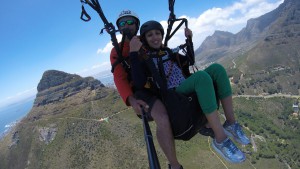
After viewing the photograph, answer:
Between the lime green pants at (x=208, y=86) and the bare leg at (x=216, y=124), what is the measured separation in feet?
0.24

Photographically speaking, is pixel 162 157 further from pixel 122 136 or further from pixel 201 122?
pixel 201 122

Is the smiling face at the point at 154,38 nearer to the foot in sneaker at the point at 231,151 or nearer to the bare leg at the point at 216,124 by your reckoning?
the bare leg at the point at 216,124

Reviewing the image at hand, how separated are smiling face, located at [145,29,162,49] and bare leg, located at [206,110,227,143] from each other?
1.69 meters

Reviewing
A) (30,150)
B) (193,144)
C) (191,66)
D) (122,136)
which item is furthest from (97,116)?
(191,66)

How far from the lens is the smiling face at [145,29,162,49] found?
18.8 ft

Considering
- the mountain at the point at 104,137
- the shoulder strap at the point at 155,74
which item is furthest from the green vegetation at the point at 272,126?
the shoulder strap at the point at 155,74

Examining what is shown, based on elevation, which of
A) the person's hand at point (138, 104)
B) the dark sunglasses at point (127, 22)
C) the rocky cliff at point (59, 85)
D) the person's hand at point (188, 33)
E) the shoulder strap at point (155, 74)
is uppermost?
the dark sunglasses at point (127, 22)

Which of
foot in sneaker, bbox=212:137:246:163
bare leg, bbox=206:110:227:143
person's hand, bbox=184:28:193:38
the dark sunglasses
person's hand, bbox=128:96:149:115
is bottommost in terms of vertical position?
foot in sneaker, bbox=212:137:246:163

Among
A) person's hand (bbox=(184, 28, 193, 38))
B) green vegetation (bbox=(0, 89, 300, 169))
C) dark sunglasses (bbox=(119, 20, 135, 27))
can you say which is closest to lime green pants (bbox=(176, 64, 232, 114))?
person's hand (bbox=(184, 28, 193, 38))

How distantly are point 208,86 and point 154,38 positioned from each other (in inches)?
56.7

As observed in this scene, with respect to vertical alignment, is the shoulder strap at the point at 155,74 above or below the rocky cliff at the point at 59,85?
above

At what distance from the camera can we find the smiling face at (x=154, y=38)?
5730 mm

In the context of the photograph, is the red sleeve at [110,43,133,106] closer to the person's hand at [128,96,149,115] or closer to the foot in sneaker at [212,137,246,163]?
the person's hand at [128,96,149,115]

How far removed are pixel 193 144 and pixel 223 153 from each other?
84.2 meters
